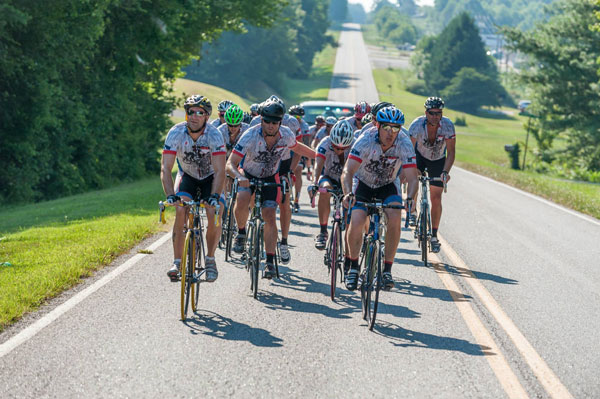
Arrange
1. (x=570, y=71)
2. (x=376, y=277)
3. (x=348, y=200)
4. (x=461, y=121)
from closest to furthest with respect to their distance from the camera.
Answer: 1. (x=376, y=277)
2. (x=348, y=200)
3. (x=570, y=71)
4. (x=461, y=121)

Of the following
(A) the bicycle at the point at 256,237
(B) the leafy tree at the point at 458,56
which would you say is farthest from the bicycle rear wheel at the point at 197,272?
A: (B) the leafy tree at the point at 458,56

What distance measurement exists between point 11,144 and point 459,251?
43.3 ft

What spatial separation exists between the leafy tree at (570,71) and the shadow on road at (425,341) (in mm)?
35550

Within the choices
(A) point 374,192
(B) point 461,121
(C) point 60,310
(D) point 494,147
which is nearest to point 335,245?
(A) point 374,192

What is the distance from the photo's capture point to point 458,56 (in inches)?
4168

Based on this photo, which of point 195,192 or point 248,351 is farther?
point 195,192

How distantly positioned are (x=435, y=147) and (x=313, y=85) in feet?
321

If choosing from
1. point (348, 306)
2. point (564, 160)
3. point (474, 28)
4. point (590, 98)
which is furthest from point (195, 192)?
point (474, 28)

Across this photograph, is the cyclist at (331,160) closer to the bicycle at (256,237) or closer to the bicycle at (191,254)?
the bicycle at (256,237)

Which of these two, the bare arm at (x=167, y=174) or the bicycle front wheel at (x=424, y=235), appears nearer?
the bare arm at (x=167, y=174)

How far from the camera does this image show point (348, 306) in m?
8.44

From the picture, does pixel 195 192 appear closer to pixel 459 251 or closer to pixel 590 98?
pixel 459 251

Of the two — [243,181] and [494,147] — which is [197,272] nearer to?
[243,181]

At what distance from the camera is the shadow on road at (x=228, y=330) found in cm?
695
